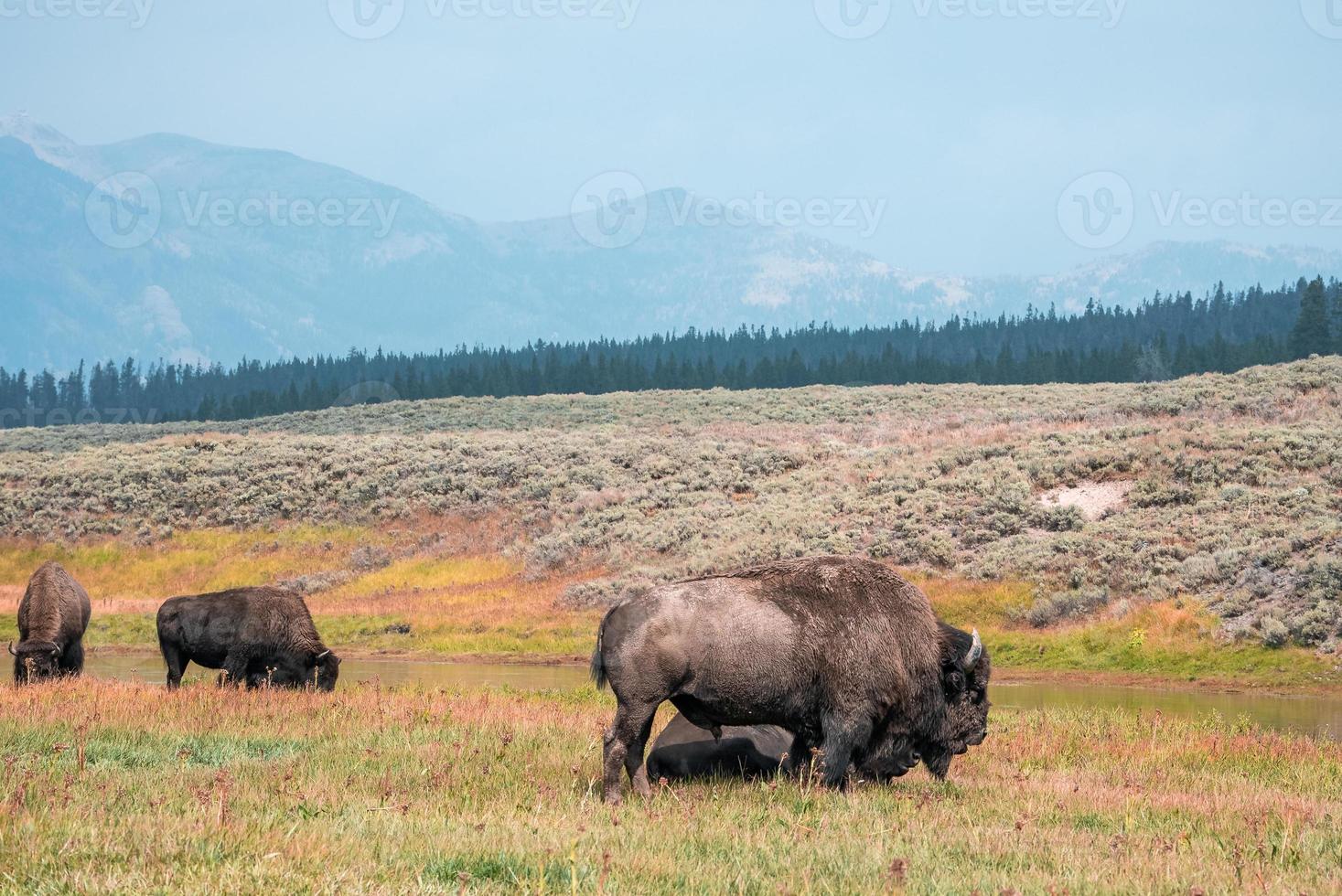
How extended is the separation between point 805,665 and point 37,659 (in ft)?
41.5

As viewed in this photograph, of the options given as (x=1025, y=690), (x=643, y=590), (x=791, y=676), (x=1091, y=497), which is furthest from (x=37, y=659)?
(x=1091, y=497)

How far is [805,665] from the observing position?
10.4 m

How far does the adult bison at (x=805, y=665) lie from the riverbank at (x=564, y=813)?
49 cm

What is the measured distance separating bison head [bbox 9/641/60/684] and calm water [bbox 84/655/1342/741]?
3366mm

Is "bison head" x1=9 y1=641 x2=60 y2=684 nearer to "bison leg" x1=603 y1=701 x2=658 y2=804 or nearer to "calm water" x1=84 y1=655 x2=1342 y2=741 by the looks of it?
"calm water" x1=84 y1=655 x2=1342 y2=741

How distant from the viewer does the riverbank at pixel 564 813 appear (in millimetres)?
6789

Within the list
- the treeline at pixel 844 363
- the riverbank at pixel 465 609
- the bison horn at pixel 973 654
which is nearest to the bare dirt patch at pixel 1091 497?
the riverbank at pixel 465 609

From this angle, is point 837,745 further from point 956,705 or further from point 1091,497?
point 1091,497

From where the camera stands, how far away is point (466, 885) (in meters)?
6.68

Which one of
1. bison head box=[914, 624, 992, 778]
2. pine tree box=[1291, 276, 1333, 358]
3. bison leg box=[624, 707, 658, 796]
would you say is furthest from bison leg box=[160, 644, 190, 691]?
pine tree box=[1291, 276, 1333, 358]

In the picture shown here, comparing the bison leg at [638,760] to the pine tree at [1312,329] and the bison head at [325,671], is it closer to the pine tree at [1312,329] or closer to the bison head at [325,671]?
Answer: the bison head at [325,671]

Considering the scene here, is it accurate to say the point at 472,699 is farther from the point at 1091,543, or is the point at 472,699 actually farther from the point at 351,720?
the point at 1091,543

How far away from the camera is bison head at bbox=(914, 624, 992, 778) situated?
1123 centimetres

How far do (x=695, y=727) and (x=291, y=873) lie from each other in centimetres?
581
